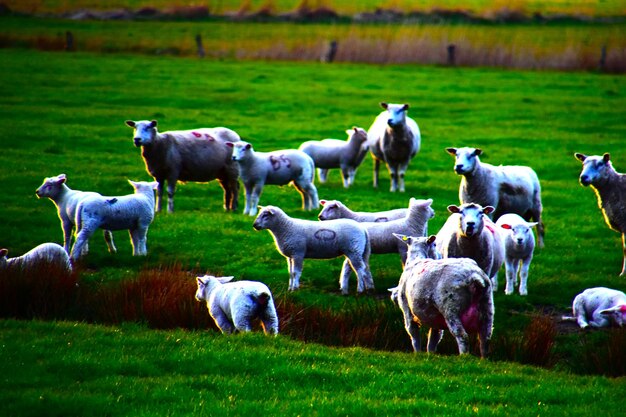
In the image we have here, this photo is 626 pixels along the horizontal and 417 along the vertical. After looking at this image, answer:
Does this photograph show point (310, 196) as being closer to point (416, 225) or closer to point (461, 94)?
point (416, 225)

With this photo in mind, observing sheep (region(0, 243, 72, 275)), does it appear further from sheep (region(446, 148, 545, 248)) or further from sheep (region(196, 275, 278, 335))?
sheep (region(446, 148, 545, 248))

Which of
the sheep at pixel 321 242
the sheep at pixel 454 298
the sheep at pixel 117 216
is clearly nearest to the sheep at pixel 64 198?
the sheep at pixel 117 216

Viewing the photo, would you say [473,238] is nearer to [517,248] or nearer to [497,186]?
[517,248]

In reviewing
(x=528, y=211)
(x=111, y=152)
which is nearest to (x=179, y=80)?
(x=111, y=152)

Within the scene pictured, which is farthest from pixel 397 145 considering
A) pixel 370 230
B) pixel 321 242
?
pixel 321 242

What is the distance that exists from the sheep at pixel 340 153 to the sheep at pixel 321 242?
26.5 feet

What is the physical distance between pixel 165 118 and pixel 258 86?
953cm

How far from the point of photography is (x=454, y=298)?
9586mm

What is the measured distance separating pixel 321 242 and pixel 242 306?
313cm

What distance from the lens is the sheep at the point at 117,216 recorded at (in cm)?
1400

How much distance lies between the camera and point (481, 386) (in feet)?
28.2

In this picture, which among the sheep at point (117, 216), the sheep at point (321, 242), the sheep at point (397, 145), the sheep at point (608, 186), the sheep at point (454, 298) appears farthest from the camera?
the sheep at point (397, 145)

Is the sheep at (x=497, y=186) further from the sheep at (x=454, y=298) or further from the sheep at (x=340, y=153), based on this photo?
the sheep at (x=340, y=153)

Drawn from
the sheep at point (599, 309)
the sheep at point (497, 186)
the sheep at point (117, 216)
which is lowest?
the sheep at point (599, 309)
